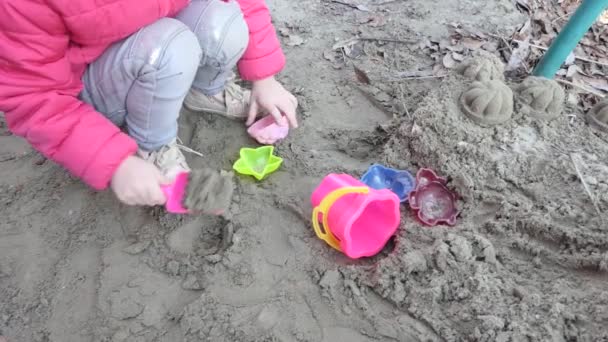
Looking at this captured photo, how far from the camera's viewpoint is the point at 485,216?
5.68ft

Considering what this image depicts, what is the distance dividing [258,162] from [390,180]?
1.51 feet

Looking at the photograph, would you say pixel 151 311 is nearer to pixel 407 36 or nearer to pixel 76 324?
pixel 76 324

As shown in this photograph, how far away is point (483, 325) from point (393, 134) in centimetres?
84

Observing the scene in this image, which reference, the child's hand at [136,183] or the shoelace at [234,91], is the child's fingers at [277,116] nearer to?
the shoelace at [234,91]

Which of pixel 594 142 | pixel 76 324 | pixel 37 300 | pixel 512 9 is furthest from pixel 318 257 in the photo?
pixel 512 9

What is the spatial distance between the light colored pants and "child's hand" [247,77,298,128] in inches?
5.9

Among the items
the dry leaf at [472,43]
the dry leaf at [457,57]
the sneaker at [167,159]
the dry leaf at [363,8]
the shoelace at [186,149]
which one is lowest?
the shoelace at [186,149]

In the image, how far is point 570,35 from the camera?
2123 millimetres

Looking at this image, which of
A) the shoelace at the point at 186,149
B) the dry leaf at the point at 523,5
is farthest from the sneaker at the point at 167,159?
the dry leaf at the point at 523,5

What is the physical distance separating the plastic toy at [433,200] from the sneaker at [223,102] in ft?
2.30

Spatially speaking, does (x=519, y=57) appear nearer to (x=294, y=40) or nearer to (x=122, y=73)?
(x=294, y=40)

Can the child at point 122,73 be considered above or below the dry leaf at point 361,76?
above

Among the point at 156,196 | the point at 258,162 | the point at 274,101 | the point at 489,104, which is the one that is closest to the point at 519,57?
the point at 489,104

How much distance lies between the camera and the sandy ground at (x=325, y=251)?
56.5 inches
